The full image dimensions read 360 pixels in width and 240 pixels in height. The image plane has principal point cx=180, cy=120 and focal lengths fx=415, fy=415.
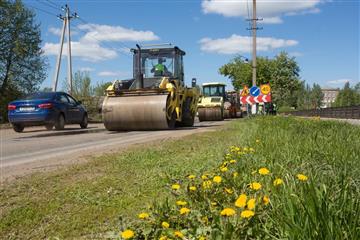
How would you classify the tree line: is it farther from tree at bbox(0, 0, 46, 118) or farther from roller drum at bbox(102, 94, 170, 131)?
roller drum at bbox(102, 94, 170, 131)

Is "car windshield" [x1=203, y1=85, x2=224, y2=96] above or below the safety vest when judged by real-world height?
below

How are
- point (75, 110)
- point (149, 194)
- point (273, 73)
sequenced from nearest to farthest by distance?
point (149, 194), point (75, 110), point (273, 73)

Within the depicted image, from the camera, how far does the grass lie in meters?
1.96

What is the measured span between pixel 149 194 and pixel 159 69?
45.8 feet

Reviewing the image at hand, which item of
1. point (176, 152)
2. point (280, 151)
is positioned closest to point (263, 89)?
point (176, 152)

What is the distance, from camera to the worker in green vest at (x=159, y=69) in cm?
1767

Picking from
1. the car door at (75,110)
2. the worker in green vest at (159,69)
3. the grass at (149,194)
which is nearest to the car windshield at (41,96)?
the car door at (75,110)

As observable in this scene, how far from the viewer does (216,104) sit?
1180 inches

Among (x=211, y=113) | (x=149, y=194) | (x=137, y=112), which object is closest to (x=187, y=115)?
(x=137, y=112)

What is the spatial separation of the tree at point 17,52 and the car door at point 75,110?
1878cm

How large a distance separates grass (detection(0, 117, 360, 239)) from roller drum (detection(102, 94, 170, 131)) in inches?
330

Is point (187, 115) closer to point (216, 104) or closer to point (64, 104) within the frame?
point (64, 104)

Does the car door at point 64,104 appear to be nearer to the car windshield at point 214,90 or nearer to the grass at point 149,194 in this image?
the grass at point 149,194

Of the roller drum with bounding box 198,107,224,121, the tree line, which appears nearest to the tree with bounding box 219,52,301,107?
the tree line
